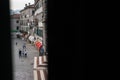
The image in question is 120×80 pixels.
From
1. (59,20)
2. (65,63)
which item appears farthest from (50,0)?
(65,63)

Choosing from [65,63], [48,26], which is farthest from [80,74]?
[48,26]

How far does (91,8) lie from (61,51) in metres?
0.14

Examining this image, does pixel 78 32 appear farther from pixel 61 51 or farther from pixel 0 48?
pixel 0 48

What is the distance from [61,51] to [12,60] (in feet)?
0.43

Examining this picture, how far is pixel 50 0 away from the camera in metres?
0.69

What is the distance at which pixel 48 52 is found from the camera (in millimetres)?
688

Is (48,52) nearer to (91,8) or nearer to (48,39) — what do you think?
(48,39)

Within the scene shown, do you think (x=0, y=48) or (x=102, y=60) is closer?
(x=0, y=48)

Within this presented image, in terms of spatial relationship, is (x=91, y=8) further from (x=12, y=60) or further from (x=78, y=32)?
(x=12, y=60)

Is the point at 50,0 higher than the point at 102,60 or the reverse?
higher

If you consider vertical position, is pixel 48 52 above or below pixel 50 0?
below

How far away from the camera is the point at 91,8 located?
0.74 meters

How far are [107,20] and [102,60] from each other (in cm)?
11

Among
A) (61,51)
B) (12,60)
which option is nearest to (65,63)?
(61,51)
